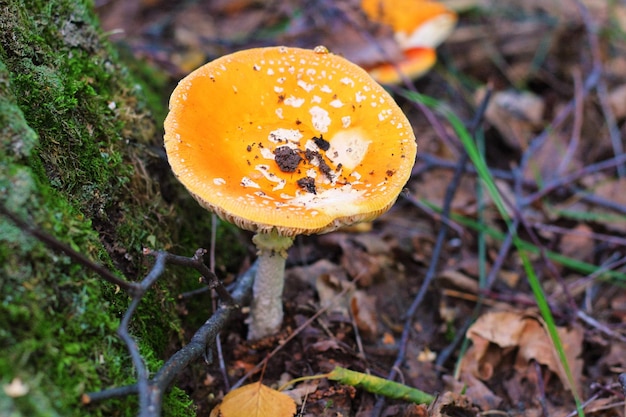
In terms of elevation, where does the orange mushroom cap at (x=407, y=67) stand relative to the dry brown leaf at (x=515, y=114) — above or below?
above

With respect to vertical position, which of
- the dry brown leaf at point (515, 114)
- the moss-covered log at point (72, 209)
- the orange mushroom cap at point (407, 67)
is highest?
the moss-covered log at point (72, 209)

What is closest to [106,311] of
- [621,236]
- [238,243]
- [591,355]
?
[238,243]

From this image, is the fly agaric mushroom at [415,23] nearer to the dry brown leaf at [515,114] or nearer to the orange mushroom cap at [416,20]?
the orange mushroom cap at [416,20]

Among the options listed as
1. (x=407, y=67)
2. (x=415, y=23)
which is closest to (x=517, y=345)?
(x=407, y=67)

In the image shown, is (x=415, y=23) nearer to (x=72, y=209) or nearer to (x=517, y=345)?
(x=517, y=345)

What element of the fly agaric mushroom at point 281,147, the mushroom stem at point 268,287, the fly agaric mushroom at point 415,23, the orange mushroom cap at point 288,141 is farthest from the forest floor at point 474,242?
the orange mushroom cap at point 288,141

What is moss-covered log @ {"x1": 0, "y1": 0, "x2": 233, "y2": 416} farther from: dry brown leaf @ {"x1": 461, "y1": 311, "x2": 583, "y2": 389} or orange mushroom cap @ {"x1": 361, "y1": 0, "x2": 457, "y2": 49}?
orange mushroom cap @ {"x1": 361, "y1": 0, "x2": 457, "y2": 49}
